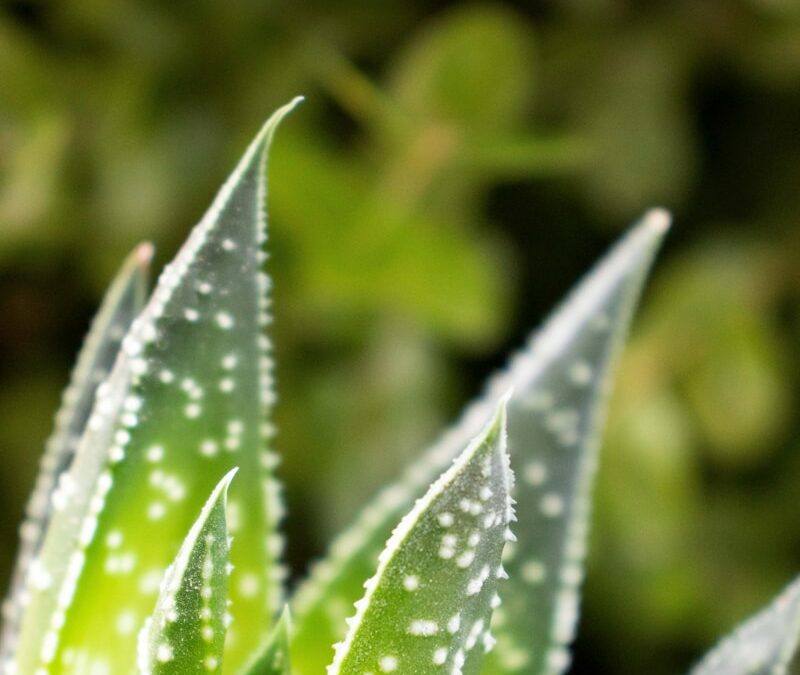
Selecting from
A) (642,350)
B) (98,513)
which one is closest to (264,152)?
(98,513)

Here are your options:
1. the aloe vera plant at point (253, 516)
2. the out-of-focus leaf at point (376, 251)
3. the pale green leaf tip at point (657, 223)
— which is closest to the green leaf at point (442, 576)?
the aloe vera plant at point (253, 516)

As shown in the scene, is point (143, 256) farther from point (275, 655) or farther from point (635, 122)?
point (635, 122)

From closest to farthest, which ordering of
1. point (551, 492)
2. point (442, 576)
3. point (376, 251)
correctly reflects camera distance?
point (442, 576) < point (551, 492) < point (376, 251)

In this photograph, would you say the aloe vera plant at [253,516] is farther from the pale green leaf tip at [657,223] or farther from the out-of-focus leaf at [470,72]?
the out-of-focus leaf at [470,72]

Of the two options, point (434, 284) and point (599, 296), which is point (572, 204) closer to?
point (434, 284)

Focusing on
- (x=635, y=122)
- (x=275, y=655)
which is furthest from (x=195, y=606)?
(x=635, y=122)

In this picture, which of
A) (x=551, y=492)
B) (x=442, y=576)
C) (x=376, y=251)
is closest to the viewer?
(x=442, y=576)
